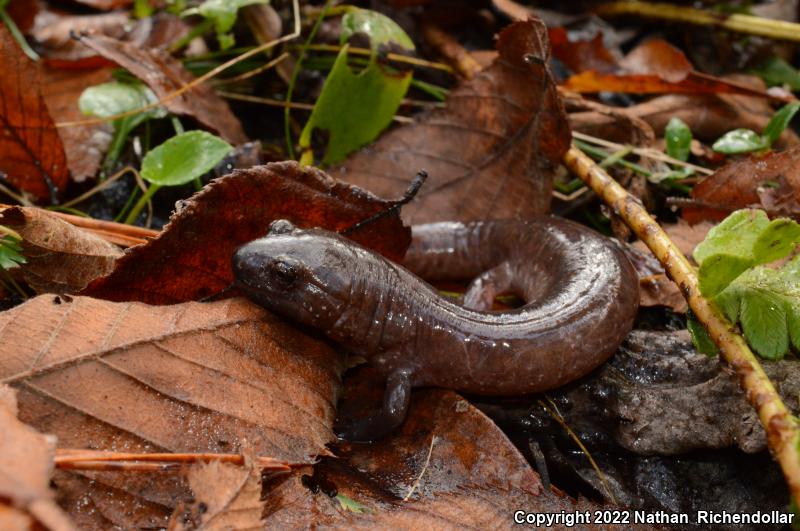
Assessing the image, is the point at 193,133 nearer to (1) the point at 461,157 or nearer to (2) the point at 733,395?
(1) the point at 461,157

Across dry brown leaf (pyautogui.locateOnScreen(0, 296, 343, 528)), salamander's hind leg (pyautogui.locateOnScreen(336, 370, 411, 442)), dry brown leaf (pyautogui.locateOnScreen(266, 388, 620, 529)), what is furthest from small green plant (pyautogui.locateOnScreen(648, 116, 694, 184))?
dry brown leaf (pyautogui.locateOnScreen(0, 296, 343, 528))

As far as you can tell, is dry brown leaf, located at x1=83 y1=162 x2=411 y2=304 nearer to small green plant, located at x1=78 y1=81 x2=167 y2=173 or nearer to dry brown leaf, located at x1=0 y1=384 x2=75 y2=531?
dry brown leaf, located at x1=0 y1=384 x2=75 y2=531

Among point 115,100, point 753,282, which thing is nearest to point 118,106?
point 115,100

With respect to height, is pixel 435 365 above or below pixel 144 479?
below

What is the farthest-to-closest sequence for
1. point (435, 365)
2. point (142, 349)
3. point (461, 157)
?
point (461, 157)
point (435, 365)
point (142, 349)

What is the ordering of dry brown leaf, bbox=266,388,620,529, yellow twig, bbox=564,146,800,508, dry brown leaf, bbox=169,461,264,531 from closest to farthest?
dry brown leaf, bbox=169,461,264,531 < yellow twig, bbox=564,146,800,508 < dry brown leaf, bbox=266,388,620,529

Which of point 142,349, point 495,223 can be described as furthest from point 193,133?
point 495,223

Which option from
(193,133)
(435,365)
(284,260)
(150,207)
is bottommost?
(435,365)
